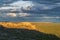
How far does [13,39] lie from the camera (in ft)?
7.10

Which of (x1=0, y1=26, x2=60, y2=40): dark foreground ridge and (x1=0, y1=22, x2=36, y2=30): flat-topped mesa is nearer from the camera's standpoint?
(x1=0, y1=26, x2=60, y2=40): dark foreground ridge

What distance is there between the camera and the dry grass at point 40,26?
2311 mm

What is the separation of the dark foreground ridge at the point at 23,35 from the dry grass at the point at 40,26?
2.4 inches

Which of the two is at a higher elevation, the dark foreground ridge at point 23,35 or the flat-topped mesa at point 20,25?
the flat-topped mesa at point 20,25

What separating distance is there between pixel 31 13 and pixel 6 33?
420 millimetres

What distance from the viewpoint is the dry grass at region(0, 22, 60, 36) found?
2311 mm

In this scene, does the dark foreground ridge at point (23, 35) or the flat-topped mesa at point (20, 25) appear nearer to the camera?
the dark foreground ridge at point (23, 35)

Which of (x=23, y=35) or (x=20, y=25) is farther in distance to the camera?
(x=20, y=25)

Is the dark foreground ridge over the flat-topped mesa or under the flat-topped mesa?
under

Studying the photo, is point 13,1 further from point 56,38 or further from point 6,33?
point 56,38

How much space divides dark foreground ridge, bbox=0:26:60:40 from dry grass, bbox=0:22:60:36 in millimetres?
60

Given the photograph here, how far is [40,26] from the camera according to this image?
2.35 m

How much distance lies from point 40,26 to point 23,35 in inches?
10.3

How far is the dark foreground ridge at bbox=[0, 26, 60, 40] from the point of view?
222 cm
